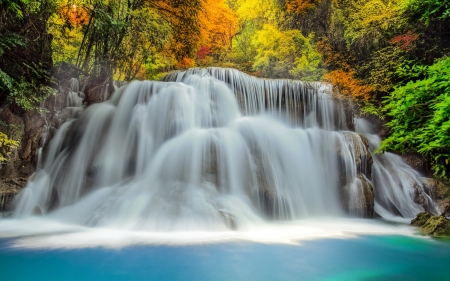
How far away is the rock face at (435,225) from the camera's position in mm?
5594

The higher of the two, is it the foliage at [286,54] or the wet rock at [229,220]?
the foliage at [286,54]

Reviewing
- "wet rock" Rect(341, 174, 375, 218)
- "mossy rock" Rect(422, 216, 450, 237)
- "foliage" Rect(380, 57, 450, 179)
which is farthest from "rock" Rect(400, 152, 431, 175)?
"foliage" Rect(380, 57, 450, 179)

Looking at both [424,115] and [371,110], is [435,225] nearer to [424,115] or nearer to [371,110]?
[424,115]

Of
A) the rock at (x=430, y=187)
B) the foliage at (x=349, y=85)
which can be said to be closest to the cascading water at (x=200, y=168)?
the rock at (x=430, y=187)

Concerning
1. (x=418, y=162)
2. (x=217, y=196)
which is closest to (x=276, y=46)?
(x=418, y=162)

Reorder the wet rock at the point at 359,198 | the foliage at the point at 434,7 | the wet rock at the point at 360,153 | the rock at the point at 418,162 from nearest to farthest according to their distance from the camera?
the foliage at the point at 434,7 < the wet rock at the point at 359,198 < the wet rock at the point at 360,153 < the rock at the point at 418,162

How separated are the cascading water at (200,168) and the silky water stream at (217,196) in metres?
0.04

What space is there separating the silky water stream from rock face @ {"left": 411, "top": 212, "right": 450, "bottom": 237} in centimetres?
31

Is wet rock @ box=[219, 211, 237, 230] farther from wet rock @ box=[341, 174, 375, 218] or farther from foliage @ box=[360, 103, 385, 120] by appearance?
foliage @ box=[360, 103, 385, 120]

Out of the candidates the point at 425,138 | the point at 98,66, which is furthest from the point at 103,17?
the point at 425,138

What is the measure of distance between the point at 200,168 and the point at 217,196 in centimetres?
95

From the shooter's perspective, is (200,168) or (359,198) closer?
(200,168)

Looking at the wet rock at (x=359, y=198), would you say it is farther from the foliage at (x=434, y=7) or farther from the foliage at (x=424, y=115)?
the foliage at (x=434, y=7)

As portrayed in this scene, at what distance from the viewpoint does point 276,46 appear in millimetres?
14969
